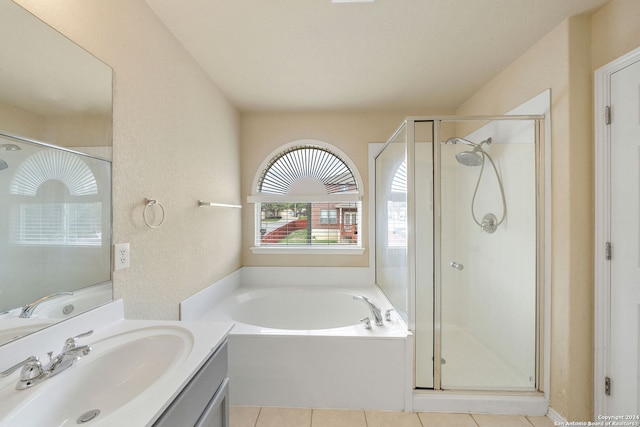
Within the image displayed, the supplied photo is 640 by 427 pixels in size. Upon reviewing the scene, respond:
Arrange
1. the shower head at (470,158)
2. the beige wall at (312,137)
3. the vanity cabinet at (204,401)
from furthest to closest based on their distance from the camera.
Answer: the beige wall at (312,137) < the shower head at (470,158) < the vanity cabinet at (204,401)

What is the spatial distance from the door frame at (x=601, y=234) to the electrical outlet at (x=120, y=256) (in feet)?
8.02

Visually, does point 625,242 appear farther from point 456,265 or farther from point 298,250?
point 298,250

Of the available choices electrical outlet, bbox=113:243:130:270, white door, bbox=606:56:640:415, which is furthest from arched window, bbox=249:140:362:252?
white door, bbox=606:56:640:415

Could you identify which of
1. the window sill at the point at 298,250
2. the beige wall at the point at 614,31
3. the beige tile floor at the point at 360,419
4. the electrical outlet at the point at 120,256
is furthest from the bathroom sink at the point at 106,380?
the beige wall at the point at 614,31

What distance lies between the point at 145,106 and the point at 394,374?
215cm

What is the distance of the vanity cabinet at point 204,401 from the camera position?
2.38 feet

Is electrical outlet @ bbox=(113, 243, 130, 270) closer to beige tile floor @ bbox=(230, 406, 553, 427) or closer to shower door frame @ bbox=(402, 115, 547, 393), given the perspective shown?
beige tile floor @ bbox=(230, 406, 553, 427)

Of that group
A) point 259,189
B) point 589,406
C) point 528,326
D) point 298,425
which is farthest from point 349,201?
point 589,406

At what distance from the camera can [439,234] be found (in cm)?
174

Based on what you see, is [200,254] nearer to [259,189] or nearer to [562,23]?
[259,189]

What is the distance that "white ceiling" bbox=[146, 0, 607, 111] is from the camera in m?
1.38

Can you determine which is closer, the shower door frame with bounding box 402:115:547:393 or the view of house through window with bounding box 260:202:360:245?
the shower door frame with bounding box 402:115:547:393

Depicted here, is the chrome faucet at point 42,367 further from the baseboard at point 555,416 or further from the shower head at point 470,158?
the baseboard at point 555,416

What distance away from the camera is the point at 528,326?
1.74 m
